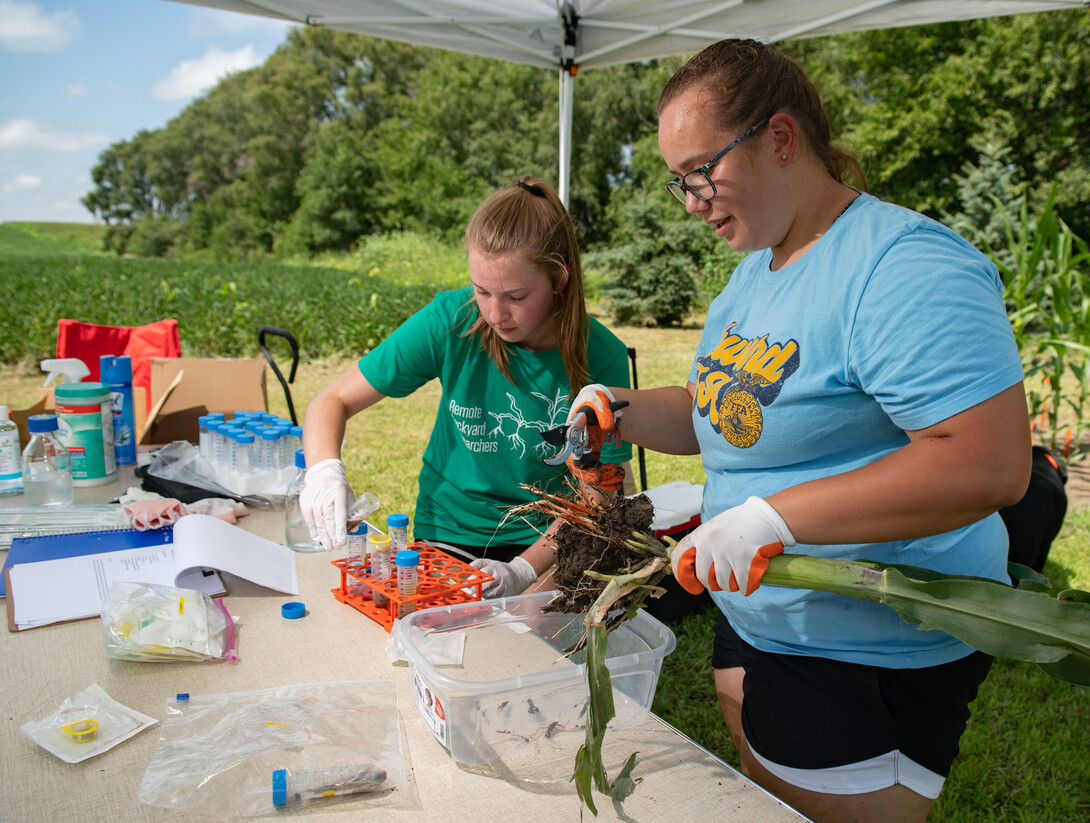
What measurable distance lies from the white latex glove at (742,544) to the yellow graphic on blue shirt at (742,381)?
0.76 ft

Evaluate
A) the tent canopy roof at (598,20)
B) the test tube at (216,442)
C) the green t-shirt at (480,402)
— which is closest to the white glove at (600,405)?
the green t-shirt at (480,402)

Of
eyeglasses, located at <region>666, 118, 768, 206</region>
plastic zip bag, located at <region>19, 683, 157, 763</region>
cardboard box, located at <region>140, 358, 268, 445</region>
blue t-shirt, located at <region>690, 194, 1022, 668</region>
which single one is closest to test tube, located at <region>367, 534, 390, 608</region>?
plastic zip bag, located at <region>19, 683, 157, 763</region>

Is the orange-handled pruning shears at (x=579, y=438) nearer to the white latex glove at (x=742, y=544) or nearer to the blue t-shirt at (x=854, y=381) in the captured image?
the blue t-shirt at (x=854, y=381)

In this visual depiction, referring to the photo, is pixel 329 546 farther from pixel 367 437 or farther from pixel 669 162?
pixel 367 437

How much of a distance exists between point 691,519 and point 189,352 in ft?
27.0

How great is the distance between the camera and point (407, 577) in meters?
1.54

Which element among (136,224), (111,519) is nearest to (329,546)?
(111,519)

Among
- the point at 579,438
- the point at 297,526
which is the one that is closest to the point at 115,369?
the point at 297,526

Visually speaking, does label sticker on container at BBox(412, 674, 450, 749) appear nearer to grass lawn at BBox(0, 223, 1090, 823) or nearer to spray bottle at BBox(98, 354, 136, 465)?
grass lawn at BBox(0, 223, 1090, 823)

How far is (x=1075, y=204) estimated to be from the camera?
55.7 feet

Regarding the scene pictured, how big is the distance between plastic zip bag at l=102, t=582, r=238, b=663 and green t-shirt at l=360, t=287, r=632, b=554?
2.50ft

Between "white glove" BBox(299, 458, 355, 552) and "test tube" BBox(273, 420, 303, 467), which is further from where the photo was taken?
"test tube" BBox(273, 420, 303, 467)

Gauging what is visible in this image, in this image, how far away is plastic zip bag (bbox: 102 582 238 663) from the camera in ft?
4.53

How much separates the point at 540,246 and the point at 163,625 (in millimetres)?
1205
